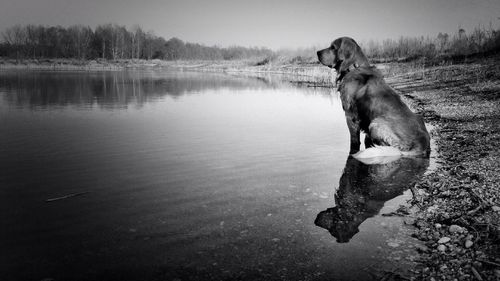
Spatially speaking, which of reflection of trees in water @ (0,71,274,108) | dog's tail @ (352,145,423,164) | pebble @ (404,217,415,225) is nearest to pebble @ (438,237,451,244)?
pebble @ (404,217,415,225)

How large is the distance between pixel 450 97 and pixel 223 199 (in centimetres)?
1605

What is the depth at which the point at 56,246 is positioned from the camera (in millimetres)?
3924

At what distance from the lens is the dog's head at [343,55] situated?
26.6ft

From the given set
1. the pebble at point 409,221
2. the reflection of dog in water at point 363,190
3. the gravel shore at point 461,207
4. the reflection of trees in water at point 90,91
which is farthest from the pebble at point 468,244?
the reflection of trees in water at point 90,91

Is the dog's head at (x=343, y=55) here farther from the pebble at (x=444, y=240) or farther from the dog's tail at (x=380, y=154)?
the pebble at (x=444, y=240)

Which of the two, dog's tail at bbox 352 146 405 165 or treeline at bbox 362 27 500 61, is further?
treeline at bbox 362 27 500 61

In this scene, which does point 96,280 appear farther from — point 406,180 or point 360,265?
point 406,180

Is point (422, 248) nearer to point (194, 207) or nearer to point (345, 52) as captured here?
point (194, 207)

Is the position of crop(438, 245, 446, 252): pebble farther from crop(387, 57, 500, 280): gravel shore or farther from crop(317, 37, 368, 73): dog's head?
crop(317, 37, 368, 73): dog's head

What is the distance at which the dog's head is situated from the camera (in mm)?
8102

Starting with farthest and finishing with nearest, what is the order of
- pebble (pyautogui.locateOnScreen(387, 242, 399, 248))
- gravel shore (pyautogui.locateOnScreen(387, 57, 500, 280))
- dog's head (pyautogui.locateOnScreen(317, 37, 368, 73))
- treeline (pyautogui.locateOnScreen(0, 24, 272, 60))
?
treeline (pyautogui.locateOnScreen(0, 24, 272, 60)) < dog's head (pyautogui.locateOnScreen(317, 37, 368, 73)) < pebble (pyautogui.locateOnScreen(387, 242, 399, 248)) < gravel shore (pyautogui.locateOnScreen(387, 57, 500, 280))

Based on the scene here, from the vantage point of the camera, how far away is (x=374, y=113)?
7.21 m

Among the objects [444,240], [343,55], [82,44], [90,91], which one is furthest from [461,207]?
[82,44]

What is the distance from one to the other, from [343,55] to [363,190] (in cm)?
377
